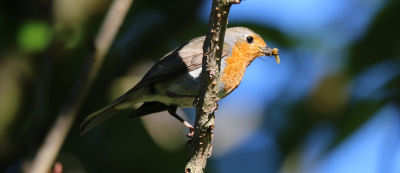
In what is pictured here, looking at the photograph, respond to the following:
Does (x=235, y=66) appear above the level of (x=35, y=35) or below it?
above

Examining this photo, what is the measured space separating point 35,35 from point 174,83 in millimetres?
1411

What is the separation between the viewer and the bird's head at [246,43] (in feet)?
16.9

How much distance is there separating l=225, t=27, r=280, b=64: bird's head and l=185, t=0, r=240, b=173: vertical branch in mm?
A: 1857

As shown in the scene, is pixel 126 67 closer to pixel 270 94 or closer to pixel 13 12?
pixel 13 12

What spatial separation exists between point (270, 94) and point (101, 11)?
2501 mm

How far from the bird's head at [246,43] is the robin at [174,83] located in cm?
10

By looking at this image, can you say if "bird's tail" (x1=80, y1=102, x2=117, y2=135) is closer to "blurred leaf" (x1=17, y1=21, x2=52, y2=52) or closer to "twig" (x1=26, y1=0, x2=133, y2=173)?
"twig" (x1=26, y1=0, x2=133, y2=173)

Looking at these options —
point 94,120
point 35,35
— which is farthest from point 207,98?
point 35,35

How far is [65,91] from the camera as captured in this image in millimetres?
6395

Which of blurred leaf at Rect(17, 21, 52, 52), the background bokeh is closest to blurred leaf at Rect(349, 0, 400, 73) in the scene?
the background bokeh

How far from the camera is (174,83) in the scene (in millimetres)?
4785

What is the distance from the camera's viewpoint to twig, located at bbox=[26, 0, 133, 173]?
4.25m

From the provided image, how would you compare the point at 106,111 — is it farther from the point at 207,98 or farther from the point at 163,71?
the point at 207,98

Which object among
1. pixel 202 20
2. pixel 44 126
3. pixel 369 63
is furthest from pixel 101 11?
pixel 369 63
